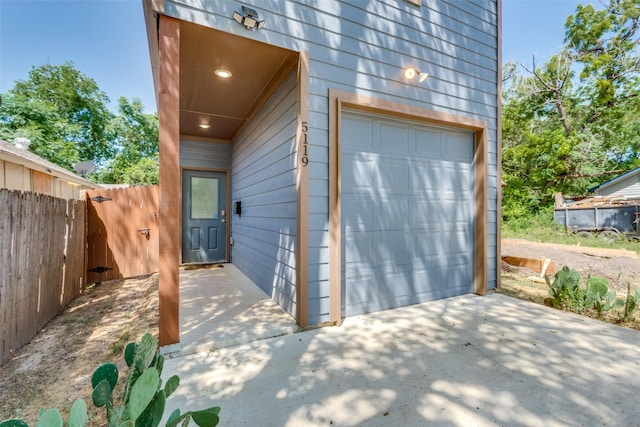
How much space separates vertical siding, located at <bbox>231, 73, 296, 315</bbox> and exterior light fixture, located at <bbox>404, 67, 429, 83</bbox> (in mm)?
1287

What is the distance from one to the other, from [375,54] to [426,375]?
3058mm

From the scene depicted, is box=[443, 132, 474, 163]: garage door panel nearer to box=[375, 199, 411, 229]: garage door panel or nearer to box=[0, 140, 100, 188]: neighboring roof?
box=[375, 199, 411, 229]: garage door panel

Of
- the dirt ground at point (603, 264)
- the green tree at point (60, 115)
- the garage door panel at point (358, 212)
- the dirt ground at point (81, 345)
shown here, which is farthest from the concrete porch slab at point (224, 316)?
the green tree at point (60, 115)

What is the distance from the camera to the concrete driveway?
156cm

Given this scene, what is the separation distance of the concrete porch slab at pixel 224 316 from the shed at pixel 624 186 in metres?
17.4

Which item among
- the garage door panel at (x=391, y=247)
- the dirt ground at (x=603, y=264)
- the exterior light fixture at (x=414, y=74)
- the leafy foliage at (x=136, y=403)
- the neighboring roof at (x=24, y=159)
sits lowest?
the dirt ground at (x=603, y=264)

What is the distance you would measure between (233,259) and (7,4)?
58.4ft

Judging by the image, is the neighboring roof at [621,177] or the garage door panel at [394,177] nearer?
the garage door panel at [394,177]

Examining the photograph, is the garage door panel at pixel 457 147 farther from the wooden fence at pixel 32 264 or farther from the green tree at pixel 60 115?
the green tree at pixel 60 115

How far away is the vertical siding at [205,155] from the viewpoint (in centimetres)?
582

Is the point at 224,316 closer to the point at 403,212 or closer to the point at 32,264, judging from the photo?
the point at 32,264

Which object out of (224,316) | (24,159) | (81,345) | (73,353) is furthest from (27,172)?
(224,316)

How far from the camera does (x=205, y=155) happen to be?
235 inches

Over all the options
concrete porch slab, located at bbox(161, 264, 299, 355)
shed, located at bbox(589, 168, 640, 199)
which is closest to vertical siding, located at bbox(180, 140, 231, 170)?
concrete porch slab, located at bbox(161, 264, 299, 355)
